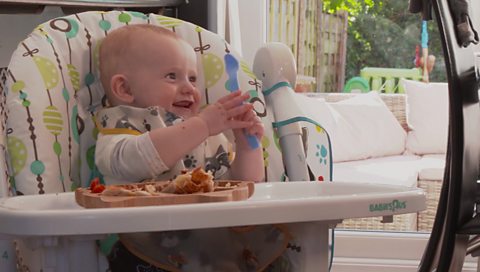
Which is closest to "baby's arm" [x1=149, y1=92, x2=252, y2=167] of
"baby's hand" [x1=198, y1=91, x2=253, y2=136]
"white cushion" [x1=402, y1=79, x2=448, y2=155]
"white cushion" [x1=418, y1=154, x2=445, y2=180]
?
"baby's hand" [x1=198, y1=91, x2=253, y2=136]

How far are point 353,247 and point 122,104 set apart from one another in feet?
5.45

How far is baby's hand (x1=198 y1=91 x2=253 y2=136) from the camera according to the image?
1.36 m

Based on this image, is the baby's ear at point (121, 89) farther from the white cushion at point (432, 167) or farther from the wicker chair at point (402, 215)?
the white cushion at point (432, 167)

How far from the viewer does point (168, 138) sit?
136cm

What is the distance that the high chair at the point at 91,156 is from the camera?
1.00 meters

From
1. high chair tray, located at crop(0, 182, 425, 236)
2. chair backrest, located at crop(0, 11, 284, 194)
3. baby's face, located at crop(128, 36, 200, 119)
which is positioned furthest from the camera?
baby's face, located at crop(128, 36, 200, 119)

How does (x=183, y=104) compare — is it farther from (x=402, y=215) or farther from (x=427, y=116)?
(x=427, y=116)

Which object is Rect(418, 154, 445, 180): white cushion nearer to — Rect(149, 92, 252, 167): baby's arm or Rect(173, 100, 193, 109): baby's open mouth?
Rect(173, 100, 193, 109): baby's open mouth

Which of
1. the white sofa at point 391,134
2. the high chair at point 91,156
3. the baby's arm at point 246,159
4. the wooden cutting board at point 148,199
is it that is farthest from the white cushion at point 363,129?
the wooden cutting board at point 148,199

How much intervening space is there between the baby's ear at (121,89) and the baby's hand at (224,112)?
0.21m

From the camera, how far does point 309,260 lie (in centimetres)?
123

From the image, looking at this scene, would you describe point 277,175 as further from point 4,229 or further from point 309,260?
point 4,229

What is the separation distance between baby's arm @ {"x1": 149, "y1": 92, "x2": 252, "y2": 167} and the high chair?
13 centimetres

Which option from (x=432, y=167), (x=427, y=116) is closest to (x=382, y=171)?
(x=432, y=167)
